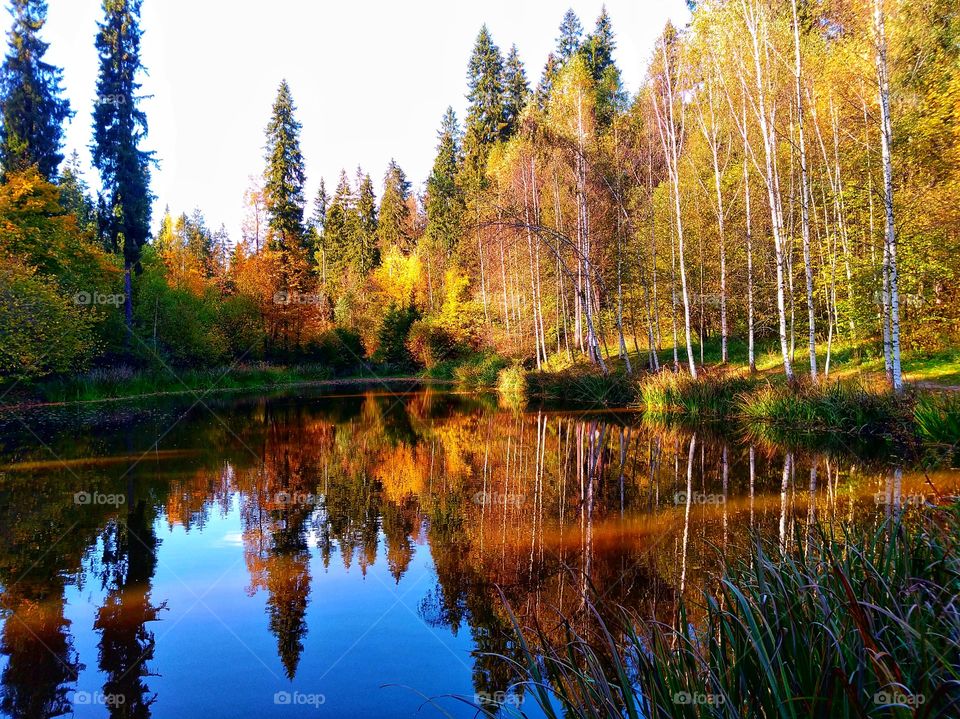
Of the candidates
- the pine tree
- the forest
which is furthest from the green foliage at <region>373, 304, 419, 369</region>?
the pine tree

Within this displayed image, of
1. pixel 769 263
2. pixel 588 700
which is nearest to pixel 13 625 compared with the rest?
pixel 588 700

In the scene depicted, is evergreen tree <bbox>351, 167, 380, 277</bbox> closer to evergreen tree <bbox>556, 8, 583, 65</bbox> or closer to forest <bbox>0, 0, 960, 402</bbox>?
forest <bbox>0, 0, 960, 402</bbox>

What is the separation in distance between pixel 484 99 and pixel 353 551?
4321 centimetres

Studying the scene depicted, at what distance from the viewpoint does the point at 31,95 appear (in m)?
28.0

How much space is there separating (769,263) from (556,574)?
1759cm

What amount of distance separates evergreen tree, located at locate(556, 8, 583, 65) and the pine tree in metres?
33.9

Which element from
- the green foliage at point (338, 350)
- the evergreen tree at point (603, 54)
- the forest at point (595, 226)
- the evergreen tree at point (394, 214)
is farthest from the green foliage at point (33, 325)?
the evergreen tree at point (603, 54)

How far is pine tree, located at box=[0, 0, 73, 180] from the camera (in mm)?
27609

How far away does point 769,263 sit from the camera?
2012cm

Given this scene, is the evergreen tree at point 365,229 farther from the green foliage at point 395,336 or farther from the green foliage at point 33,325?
the green foliage at point 33,325

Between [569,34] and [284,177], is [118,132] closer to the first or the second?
[284,177]

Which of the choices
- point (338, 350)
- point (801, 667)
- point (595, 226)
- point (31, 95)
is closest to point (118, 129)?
point (31, 95)

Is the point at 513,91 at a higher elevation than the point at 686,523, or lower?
higher

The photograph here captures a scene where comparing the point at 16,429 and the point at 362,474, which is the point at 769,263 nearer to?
the point at 362,474
